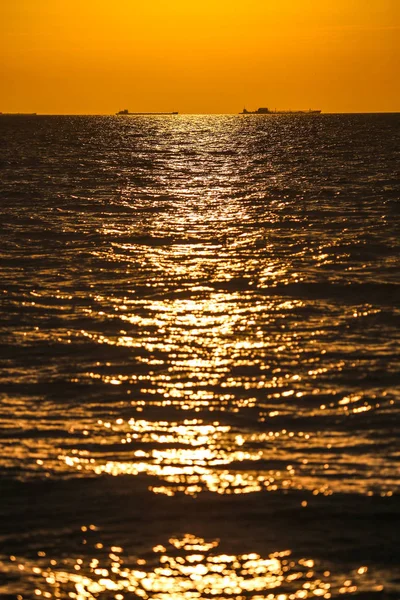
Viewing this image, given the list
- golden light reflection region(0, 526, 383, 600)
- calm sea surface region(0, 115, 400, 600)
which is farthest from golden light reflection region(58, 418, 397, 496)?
golden light reflection region(0, 526, 383, 600)

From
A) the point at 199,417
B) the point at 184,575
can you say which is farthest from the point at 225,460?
the point at 184,575

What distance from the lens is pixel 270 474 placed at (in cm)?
1255

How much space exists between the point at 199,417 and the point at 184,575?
4.95m

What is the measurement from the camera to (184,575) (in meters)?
10.1

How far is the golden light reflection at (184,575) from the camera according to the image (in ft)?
31.9

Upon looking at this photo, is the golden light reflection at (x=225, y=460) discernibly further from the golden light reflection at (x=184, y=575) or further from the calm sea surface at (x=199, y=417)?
the golden light reflection at (x=184, y=575)

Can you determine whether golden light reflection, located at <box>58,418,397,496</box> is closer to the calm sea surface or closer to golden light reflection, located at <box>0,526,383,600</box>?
the calm sea surface

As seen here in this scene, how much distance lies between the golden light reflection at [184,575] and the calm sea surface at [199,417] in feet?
0.08

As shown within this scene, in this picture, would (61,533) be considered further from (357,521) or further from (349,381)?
(349,381)

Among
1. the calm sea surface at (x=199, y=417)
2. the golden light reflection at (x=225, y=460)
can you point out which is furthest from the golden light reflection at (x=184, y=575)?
the golden light reflection at (x=225, y=460)

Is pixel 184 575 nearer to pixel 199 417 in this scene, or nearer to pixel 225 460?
pixel 225 460

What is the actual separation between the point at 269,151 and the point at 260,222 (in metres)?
71.1

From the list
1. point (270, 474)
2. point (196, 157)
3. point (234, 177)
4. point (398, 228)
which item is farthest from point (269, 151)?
point (270, 474)

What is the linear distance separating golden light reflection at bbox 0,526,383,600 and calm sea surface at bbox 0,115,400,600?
0.9 inches
